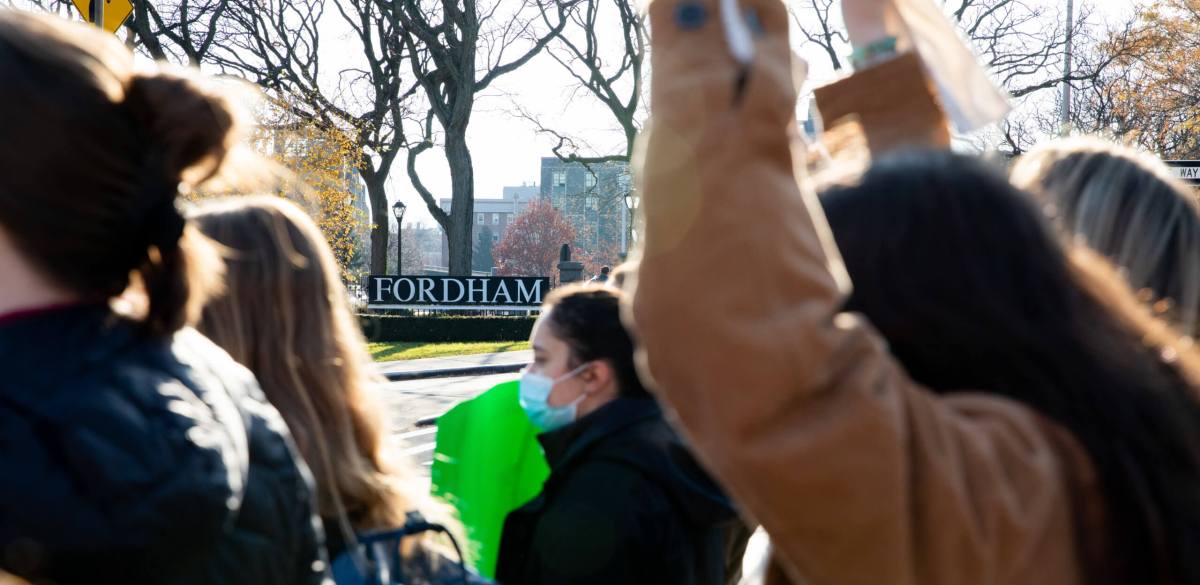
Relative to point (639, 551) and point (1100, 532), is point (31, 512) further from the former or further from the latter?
point (639, 551)

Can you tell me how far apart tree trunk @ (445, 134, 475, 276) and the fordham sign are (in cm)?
63

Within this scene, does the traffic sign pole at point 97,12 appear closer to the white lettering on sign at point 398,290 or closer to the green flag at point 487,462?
the green flag at point 487,462

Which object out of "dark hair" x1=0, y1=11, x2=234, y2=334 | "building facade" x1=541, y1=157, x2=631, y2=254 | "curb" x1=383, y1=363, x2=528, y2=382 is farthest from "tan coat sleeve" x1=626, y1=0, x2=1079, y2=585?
"building facade" x1=541, y1=157, x2=631, y2=254

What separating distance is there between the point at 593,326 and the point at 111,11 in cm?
682

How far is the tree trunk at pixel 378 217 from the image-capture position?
1291 inches

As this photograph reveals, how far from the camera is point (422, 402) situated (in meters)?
15.7

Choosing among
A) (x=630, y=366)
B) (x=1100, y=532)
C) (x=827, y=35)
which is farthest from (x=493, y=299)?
(x=1100, y=532)

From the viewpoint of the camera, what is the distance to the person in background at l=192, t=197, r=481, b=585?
232 cm

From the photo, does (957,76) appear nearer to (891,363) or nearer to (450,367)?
(891,363)

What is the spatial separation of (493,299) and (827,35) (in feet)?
36.6

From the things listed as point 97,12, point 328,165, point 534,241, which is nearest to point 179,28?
point 328,165

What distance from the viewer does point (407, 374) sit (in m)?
19.3

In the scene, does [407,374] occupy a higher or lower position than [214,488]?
lower

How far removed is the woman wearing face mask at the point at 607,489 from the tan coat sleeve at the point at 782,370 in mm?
1441
